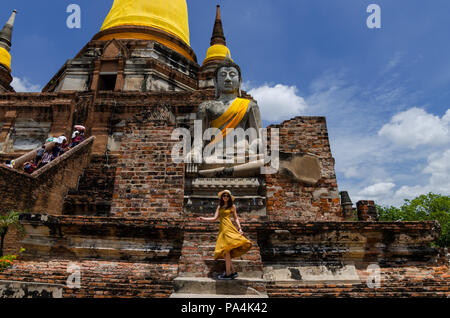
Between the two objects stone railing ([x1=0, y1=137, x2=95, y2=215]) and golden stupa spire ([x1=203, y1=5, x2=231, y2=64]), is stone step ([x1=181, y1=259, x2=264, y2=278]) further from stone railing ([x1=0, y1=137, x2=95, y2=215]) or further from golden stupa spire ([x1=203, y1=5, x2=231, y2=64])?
golden stupa spire ([x1=203, y1=5, x2=231, y2=64])

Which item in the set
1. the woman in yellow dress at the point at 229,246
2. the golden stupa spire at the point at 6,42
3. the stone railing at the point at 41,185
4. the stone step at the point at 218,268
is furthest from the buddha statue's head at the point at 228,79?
the golden stupa spire at the point at 6,42

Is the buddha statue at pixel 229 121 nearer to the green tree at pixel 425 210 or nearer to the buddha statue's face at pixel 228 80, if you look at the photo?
the buddha statue's face at pixel 228 80

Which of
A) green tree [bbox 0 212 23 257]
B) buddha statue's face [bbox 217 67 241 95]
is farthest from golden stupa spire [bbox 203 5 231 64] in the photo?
green tree [bbox 0 212 23 257]

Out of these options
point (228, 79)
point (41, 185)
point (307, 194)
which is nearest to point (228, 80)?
point (228, 79)

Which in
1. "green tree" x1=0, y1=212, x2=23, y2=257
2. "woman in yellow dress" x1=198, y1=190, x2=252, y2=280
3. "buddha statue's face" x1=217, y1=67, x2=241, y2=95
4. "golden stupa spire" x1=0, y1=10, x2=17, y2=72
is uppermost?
"golden stupa spire" x1=0, y1=10, x2=17, y2=72

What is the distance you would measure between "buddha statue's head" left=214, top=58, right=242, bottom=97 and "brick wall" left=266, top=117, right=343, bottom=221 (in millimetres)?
1733

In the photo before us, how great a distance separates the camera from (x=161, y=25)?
61.5ft

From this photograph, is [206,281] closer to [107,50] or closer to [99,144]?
[99,144]

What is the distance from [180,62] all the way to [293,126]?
12647 millimetres

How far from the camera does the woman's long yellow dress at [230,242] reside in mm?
3000

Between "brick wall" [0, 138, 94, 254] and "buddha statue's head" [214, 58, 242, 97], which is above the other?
"buddha statue's head" [214, 58, 242, 97]

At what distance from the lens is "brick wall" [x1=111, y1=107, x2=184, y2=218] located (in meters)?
4.80

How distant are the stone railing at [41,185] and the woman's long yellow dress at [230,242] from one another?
557cm

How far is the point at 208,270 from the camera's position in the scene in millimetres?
3262
